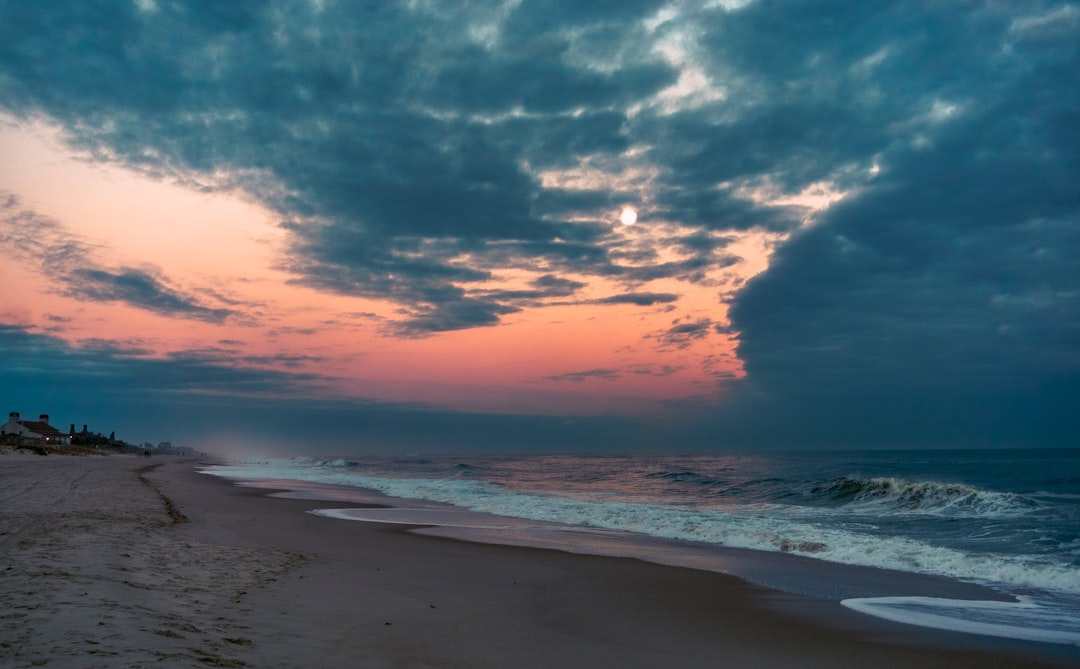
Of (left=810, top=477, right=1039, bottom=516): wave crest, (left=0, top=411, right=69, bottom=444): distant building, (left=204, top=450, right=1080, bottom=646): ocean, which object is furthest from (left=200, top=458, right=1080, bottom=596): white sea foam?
(left=0, top=411, right=69, bottom=444): distant building

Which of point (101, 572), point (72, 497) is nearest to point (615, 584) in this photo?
point (101, 572)

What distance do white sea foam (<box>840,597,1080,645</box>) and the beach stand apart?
56 centimetres

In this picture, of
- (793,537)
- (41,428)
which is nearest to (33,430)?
(41,428)

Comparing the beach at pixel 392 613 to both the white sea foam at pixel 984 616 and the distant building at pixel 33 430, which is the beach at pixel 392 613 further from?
the distant building at pixel 33 430

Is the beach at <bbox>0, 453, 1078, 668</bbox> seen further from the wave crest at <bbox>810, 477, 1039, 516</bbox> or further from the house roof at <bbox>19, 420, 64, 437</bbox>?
the house roof at <bbox>19, 420, 64, 437</bbox>

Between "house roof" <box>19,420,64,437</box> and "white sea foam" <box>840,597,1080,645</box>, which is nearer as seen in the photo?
"white sea foam" <box>840,597,1080,645</box>

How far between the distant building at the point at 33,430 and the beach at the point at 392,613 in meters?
108

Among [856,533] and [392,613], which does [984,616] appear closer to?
[392,613]

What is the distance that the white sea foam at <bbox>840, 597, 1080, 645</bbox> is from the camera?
8586mm

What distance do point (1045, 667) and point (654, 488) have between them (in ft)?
114

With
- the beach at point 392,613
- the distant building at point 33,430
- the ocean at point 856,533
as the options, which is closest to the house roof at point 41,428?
the distant building at point 33,430

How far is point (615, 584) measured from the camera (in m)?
11.2

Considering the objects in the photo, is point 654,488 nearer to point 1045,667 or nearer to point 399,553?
point 399,553

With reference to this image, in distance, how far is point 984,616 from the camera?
31.2 feet
